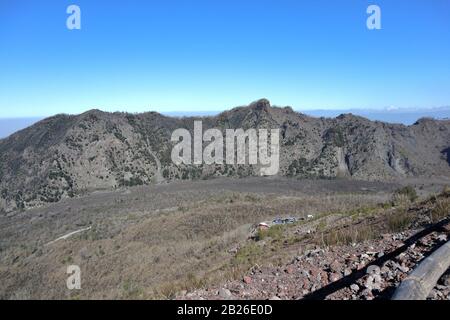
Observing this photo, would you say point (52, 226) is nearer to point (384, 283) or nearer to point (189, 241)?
point (189, 241)

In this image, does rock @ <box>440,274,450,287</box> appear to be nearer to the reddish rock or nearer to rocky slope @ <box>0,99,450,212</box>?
the reddish rock

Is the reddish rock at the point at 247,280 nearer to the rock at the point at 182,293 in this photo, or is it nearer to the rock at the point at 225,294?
the rock at the point at 225,294

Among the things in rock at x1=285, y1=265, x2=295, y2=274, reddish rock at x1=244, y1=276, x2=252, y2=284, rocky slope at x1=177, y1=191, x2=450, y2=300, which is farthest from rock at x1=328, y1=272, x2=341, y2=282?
reddish rock at x1=244, y1=276, x2=252, y2=284

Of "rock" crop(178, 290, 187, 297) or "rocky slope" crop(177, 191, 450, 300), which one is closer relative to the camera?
"rocky slope" crop(177, 191, 450, 300)

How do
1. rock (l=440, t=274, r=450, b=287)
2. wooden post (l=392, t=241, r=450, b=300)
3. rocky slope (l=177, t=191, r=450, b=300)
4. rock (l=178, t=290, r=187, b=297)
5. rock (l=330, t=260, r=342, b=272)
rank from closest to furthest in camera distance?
wooden post (l=392, t=241, r=450, b=300) → rock (l=440, t=274, r=450, b=287) → rocky slope (l=177, t=191, r=450, b=300) → rock (l=330, t=260, r=342, b=272) → rock (l=178, t=290, r=187, b=297)

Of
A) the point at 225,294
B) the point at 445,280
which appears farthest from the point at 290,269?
the point at 445,280

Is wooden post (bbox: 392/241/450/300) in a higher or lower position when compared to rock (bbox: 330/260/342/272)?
higher

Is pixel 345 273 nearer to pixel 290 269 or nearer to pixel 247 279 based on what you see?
pixel 290 269
